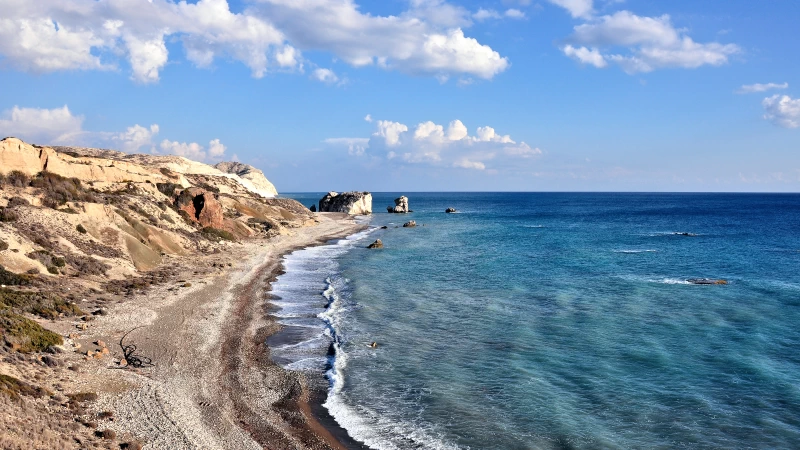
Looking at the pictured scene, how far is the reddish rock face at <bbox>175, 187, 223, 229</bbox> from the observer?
64250 millimetres

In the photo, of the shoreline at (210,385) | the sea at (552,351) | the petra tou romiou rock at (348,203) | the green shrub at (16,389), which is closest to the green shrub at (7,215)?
the shoreline at (210,385)

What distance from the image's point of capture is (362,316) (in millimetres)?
34188

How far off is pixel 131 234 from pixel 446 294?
2836cm

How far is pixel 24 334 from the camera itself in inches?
874

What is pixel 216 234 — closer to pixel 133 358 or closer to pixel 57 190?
pixel 57 190

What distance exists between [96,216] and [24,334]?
1011 inches

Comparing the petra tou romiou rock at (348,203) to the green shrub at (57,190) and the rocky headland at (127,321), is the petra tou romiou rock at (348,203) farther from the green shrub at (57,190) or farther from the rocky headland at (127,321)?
the green shrub at (57,190)

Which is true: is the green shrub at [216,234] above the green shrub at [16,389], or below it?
above

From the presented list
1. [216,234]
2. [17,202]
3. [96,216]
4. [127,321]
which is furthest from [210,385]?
[216,234]

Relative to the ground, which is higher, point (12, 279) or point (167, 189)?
point (167, 189)

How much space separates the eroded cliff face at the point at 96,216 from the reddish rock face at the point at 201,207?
116mm

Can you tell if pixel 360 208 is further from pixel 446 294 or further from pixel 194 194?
pixel 446 294

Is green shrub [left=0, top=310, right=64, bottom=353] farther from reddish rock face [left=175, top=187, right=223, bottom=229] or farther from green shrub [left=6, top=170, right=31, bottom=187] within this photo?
reddish rock face [left=175, top=187, right=223, bottom=229]

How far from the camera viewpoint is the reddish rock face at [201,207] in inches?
2530
